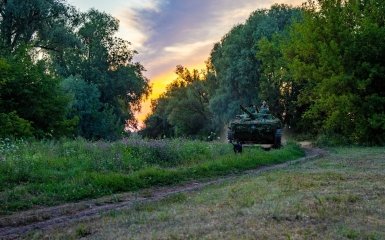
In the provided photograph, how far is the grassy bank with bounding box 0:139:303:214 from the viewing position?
39.4 ft

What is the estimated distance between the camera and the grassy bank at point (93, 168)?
39.4 feet

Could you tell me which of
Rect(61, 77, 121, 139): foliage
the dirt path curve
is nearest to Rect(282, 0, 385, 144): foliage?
Rect(61, 77, 121, 139): foliage

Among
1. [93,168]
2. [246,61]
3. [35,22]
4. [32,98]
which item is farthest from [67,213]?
[246,61]

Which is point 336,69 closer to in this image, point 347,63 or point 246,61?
point 347,63

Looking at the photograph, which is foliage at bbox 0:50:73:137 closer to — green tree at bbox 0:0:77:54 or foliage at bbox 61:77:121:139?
green tree at bbox 0:0:77:54

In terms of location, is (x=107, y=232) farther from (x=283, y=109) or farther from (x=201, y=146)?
(x=283, y=109)

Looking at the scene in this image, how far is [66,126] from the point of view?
112 feet

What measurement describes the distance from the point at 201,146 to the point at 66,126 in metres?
14.7

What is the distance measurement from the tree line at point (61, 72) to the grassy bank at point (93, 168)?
38.4ft

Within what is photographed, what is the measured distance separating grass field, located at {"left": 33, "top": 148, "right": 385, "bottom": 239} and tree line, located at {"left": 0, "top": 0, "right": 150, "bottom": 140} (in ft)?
65.0

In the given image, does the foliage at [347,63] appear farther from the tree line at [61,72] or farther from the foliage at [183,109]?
the foliage at [183,109]

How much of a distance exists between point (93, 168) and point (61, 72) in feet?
154

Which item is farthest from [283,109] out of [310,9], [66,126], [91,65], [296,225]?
[296,225]

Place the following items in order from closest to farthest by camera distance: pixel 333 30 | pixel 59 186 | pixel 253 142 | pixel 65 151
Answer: pixel 59 186 → pixel 65 151 → pixel 253 142 → pixel 333 30
